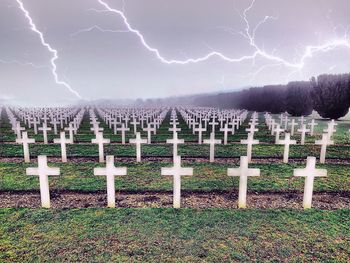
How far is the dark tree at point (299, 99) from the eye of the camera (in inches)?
1344

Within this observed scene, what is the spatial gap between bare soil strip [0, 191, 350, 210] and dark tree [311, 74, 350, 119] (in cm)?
2435

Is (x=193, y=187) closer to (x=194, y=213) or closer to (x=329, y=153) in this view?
(x=194, y=213)

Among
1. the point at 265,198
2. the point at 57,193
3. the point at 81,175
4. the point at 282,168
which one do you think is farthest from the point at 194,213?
the point at 282,168

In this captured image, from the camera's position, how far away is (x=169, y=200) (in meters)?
5.81

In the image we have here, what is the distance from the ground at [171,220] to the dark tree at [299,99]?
93.1ft

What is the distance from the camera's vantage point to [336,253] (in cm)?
378

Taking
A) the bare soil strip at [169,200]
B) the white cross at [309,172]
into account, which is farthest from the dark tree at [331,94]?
the white cross at [309,172]

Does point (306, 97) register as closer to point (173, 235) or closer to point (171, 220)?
point (171, 220)

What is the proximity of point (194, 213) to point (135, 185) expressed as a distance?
2113 mm

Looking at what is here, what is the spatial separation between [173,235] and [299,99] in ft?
113

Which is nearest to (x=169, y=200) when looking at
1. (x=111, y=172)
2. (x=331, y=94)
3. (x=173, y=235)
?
(x=111, y=172)

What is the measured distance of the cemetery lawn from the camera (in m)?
3.72

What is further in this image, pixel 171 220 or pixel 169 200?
pixel 169 200

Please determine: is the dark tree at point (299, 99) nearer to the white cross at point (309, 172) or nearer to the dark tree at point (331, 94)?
the dark tree at point (331, 94)
